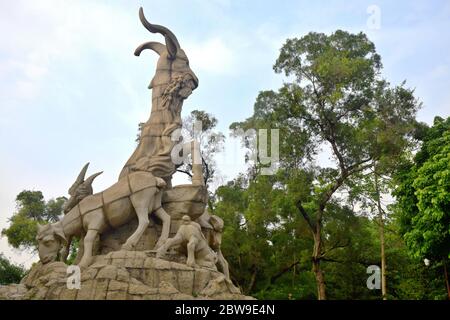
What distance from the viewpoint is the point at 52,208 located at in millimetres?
29469

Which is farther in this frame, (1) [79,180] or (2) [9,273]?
(2) [9,273]

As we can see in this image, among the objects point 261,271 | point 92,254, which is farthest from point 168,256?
point 261,271

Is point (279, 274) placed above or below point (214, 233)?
above

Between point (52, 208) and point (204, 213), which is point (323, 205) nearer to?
point (204, 213)

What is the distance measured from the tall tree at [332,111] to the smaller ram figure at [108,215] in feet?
31.0

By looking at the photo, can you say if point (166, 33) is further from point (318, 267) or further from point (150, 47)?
point (318, 267)

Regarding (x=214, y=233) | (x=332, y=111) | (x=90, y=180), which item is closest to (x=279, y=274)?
(x=332, y=111)

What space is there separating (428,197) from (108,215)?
9630mm

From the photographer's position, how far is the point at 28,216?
28.6 m

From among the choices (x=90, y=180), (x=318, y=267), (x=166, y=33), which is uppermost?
(x=166, y=33)

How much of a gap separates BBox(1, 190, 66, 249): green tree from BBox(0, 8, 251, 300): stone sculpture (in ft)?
48.4

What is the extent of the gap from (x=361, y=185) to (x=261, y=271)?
6.91 metres

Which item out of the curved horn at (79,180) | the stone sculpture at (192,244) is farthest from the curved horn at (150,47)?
the stone sculpture at (192,244)

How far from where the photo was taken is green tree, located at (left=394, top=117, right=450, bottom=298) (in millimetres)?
14695
